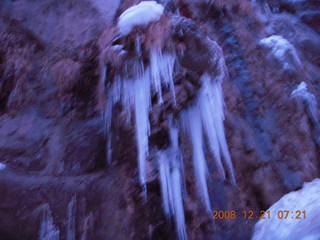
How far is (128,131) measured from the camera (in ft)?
11.3

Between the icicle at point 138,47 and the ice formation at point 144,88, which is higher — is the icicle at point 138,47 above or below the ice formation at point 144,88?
above

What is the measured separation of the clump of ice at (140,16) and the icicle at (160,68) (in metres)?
0.39

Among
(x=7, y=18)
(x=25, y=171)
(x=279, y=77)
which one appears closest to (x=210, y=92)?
(x=279, y=77)

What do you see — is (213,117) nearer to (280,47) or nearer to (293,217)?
(293,217)

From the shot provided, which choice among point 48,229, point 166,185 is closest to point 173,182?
point 166,185

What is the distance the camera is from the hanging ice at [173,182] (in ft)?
10.0

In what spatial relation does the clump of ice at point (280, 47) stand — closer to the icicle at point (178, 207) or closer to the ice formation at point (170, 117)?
the ice formation at point (170, 117)

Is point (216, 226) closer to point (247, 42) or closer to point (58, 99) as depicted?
point (58, 99)

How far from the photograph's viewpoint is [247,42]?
4715mm

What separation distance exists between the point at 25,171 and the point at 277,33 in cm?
451

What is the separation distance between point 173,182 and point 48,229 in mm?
1399
